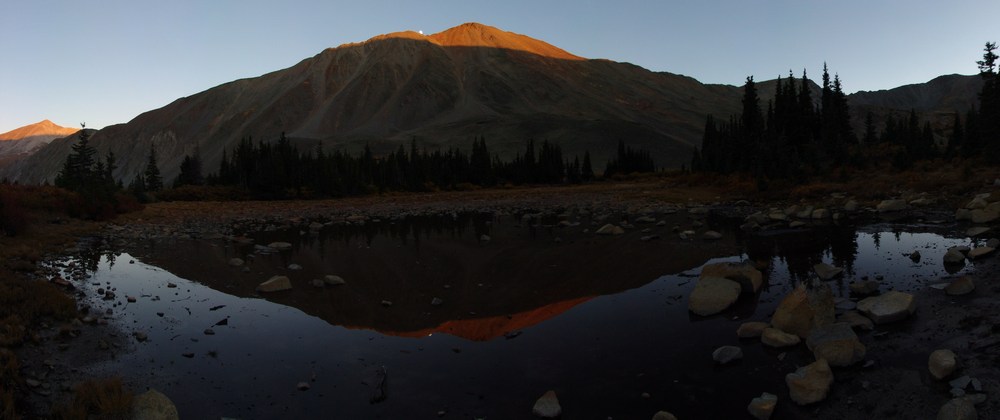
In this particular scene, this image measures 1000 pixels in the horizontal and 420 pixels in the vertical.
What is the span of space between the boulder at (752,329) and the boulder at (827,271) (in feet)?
21.5

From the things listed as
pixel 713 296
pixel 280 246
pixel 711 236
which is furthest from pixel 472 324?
pixel 280 246

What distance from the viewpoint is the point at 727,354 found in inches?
398

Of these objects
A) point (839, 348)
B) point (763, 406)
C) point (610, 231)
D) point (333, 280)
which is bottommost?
point (763, 406)

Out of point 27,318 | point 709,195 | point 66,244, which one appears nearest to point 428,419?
point 27,318

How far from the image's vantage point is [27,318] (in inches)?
463

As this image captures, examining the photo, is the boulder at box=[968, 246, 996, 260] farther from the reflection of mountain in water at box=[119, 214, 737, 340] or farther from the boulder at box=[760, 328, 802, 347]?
the boulder at box=[760, 328, 802, 347]

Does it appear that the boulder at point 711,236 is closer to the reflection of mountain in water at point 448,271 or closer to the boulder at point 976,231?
the reflection of mountain in water at point 448,271

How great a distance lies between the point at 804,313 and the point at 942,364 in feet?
Answer: 8.26

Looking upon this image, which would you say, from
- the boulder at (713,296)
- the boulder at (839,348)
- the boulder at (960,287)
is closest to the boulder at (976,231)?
the boulder at (960,287)

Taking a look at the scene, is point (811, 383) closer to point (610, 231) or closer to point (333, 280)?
point (333, 280)

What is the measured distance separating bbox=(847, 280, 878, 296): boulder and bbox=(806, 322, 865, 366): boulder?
4.93 metres

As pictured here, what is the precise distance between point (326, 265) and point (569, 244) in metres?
12.0

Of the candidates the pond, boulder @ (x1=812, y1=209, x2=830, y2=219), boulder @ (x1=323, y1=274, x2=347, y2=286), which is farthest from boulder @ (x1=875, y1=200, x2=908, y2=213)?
boulder @ (x1=323, y1=274, x2=347, y2=286)

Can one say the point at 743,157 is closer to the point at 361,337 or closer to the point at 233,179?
the point at 361,337
